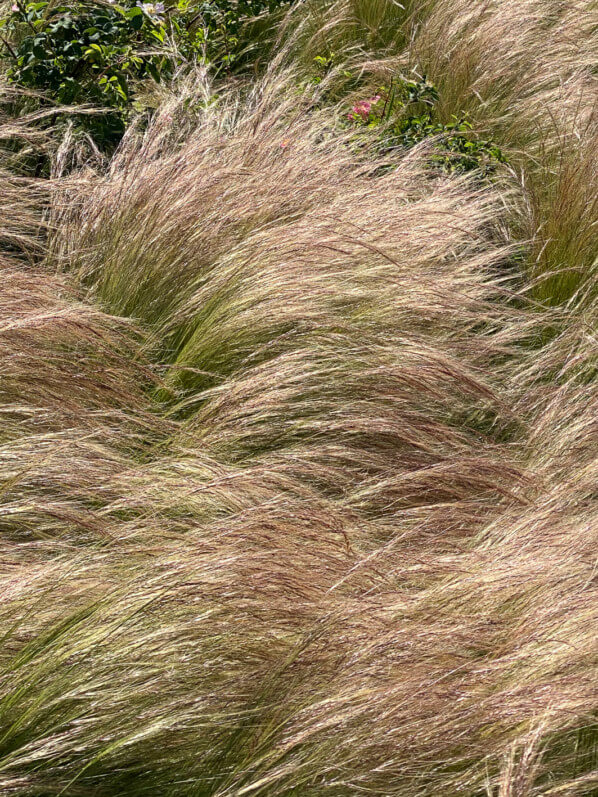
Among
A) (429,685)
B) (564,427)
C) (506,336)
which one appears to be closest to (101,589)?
(429,685)

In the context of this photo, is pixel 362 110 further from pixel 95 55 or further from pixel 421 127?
pixel 95 55

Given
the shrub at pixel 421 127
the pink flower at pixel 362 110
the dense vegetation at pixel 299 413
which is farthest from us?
the pink flower at pixel 362 110

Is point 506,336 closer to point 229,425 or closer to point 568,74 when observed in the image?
point 229,425

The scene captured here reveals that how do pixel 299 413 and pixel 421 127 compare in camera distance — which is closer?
pixel 299 413

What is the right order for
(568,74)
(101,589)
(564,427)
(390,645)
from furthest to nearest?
(568,74) → (564,427) → (101,589) → (390,645)

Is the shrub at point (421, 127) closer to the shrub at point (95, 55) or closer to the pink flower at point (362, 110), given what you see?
the pink flower at point (362, 110)

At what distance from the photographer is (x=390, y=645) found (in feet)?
5.51

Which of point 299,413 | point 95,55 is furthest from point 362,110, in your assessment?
point 299,413

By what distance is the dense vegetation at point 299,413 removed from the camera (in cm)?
163

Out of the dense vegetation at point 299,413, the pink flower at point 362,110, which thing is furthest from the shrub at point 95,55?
the pink flower at point 362,110

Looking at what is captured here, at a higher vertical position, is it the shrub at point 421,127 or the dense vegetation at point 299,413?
the shrub at point 421,127

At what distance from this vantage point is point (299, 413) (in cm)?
238

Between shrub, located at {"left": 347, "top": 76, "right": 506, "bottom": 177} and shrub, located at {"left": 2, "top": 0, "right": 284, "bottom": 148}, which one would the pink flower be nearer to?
shrub, located at {"left": 347, "top": 76, "right": 506, "bottom": 177}

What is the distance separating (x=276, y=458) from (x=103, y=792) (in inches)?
32.5
